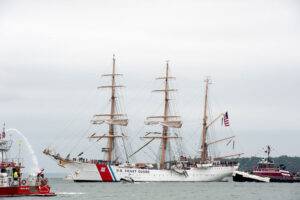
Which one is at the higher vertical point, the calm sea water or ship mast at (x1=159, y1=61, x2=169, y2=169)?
ship mast at (x1=159, y1=61, x2=169, y2=169)

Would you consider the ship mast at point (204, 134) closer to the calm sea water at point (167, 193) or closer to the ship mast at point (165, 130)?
the ship mast at point (165, 130)

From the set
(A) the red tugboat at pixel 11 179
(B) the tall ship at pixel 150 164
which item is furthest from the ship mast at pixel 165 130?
(A) the red tugboat at pixel 11 179

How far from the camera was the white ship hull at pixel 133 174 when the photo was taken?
16300 cm

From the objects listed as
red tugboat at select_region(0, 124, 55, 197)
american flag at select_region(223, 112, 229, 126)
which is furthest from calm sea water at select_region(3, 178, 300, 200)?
american flag at select_region(223, 112, 229, 126)

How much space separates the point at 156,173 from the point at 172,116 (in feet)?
42.5

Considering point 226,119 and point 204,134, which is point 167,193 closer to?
point 226,119

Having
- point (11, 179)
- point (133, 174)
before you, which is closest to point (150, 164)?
point (133, 174)

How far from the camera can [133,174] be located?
168 metres

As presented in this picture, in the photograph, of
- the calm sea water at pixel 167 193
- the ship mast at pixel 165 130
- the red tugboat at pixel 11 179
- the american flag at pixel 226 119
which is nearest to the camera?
the red tugboat at pixel 11 179

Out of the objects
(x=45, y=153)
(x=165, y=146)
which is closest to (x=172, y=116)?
(x=165, y=146)

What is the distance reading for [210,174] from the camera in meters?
182

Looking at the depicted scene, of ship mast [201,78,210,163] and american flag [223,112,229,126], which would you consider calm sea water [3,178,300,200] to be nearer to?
american flag [223,112,229,126]

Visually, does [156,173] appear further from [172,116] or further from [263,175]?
[263,175]

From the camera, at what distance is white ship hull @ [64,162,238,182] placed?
163m
